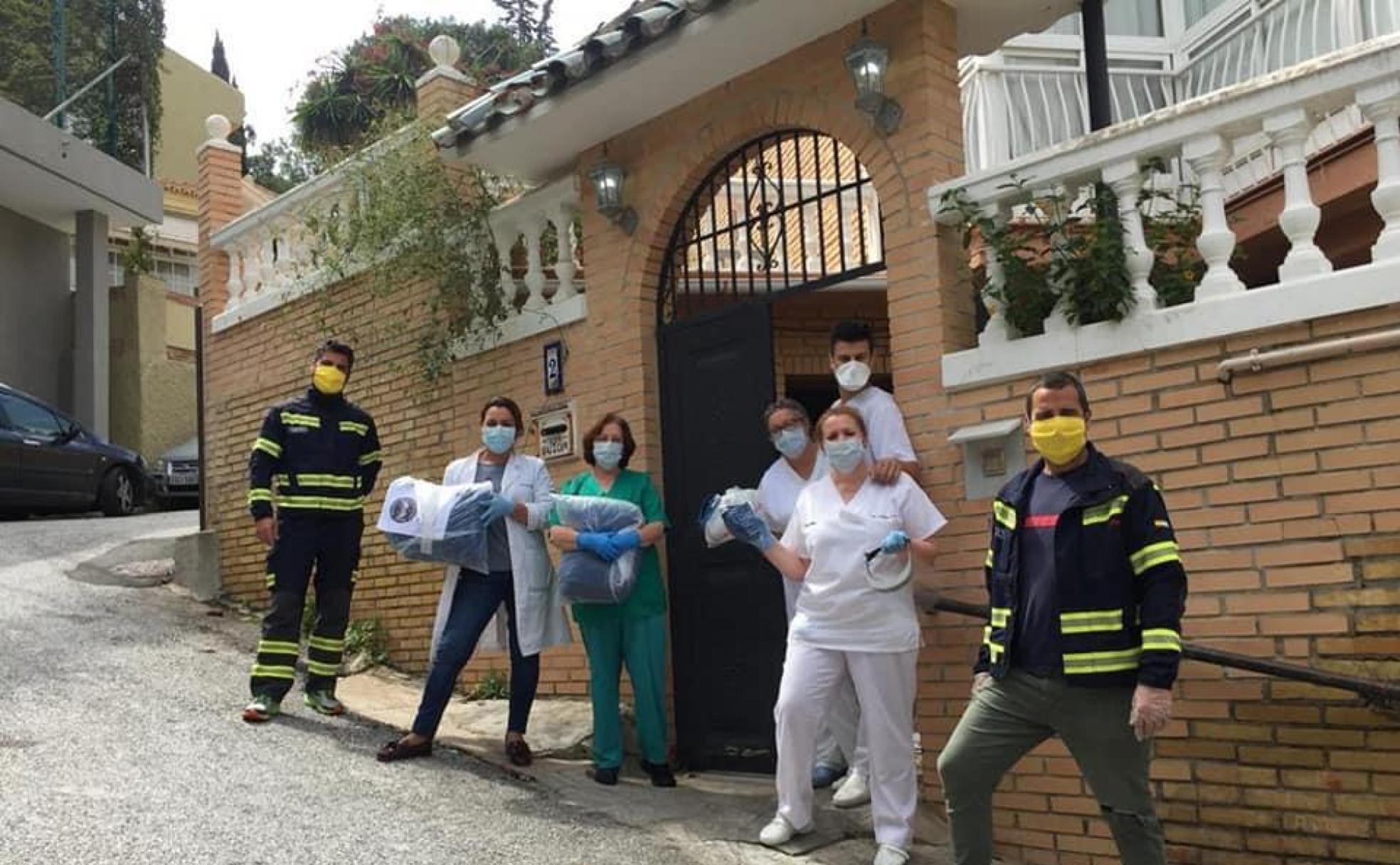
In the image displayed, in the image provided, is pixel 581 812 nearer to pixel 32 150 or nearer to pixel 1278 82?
pixel 1278 82

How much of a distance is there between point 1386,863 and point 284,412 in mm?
5163

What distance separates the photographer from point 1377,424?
4.05 meters

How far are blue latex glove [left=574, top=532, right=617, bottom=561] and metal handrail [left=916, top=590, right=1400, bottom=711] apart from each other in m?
2.43

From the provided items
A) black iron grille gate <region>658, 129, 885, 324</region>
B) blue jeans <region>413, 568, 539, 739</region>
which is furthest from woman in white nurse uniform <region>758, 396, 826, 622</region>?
blue jeans <region>413, 568, 539, 739</region>

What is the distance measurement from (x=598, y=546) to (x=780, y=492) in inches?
33.6

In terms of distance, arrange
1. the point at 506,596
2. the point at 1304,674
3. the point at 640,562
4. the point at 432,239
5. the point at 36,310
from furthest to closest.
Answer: the point at 36,310 → the point at 432,239 → the point at 506,596 → the point at 640,562 → the point at 1304,674

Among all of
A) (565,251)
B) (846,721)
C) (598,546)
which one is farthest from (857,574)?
(565,251)

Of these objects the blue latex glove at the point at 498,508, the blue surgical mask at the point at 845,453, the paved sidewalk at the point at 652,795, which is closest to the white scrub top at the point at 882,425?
the blue surgical mask at the point at 845,453

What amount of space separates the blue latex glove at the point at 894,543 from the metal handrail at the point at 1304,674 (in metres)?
1.04

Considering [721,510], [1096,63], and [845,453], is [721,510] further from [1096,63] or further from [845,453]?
[1096,63]

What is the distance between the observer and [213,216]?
989cm

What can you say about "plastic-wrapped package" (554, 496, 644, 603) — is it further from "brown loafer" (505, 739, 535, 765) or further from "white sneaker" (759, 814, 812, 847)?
"white sneaker" (759, 814, 812, 847)

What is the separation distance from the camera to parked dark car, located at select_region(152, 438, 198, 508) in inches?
677

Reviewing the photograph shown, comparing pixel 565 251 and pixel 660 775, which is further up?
pixel 565 251
